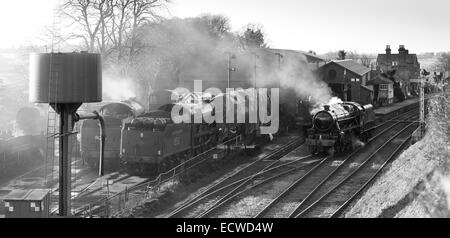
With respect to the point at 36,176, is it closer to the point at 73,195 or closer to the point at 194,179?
the point at 73,195

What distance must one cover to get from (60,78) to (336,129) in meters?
19.0

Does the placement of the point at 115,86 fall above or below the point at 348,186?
above

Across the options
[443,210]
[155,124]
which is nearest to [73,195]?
[155,124]

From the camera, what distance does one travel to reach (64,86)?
1195 centimetres

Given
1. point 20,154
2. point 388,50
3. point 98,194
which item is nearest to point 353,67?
point 388,50

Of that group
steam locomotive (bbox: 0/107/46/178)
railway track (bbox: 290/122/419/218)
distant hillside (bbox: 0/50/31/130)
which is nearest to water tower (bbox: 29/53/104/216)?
railway track (bbox: 290/122/419/218)

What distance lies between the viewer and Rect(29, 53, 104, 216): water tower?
469 inches

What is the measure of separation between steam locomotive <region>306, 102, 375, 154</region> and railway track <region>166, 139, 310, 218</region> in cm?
126

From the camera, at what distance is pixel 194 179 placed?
74.9ft

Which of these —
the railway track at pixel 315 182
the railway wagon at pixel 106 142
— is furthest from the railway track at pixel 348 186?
the railway wagon at pixel 106 142

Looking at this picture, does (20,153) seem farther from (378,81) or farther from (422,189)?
(378,81)

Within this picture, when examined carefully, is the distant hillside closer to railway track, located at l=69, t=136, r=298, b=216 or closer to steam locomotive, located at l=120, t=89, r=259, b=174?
steam locomotive, located at l=120, t=89, r=259, b=174

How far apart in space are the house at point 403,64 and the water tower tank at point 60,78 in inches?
2741

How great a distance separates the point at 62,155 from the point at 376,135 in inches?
1097
